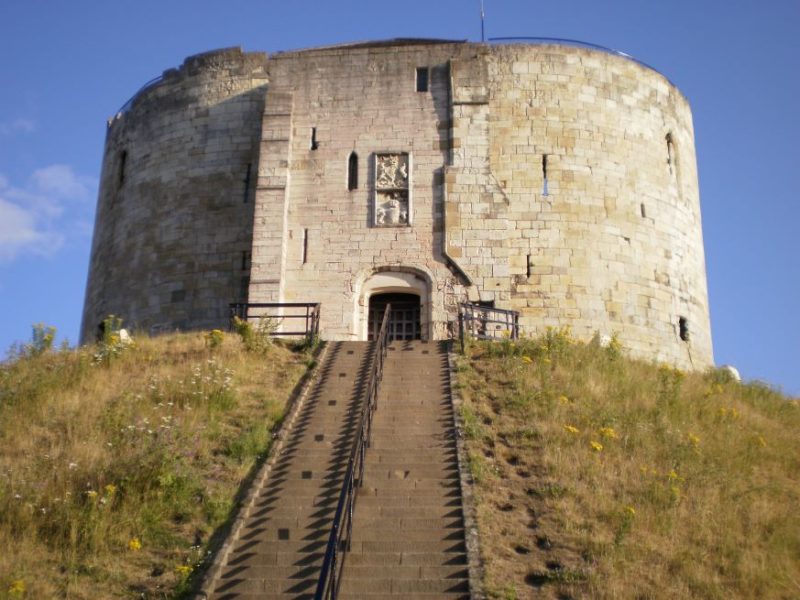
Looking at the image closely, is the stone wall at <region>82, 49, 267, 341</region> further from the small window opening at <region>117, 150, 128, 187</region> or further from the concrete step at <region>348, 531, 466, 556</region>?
the concrete step at <region>348, 531, 466, 556</region>

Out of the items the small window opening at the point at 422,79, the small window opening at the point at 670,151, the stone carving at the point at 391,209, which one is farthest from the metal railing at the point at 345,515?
the small window opening at the point at 670,151

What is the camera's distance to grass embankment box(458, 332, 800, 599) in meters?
10.5

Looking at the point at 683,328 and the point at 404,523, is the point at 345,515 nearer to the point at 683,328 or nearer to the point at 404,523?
the point at 404,523

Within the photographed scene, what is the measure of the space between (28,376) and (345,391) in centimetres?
492

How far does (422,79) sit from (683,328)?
8.33m

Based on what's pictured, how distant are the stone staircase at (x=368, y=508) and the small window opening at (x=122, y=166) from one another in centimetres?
1262

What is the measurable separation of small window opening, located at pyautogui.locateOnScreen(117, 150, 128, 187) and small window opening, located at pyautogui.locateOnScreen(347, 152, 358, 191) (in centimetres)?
708

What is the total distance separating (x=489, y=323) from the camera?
20.2m

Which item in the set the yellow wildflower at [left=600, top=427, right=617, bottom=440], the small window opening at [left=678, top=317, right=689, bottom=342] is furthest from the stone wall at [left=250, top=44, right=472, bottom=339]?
the yellow wildflower at [left=600, top=427, right=617, bottom=440]

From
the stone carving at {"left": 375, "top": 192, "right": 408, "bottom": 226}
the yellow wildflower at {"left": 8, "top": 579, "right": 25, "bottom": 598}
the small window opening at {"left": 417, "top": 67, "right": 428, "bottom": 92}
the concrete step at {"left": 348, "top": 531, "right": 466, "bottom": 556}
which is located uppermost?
the small window opening at {"left": 417, "top": 67, "right": 428, "bottom": 92}

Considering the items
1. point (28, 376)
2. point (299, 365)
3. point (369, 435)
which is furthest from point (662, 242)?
point (28, 376)

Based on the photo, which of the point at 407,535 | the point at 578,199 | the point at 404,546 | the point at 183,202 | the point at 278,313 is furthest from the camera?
the point at 183,202

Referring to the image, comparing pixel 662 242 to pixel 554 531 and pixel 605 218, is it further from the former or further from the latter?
pixel 554 531

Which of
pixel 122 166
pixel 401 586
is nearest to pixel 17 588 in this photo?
pixel 401 586
